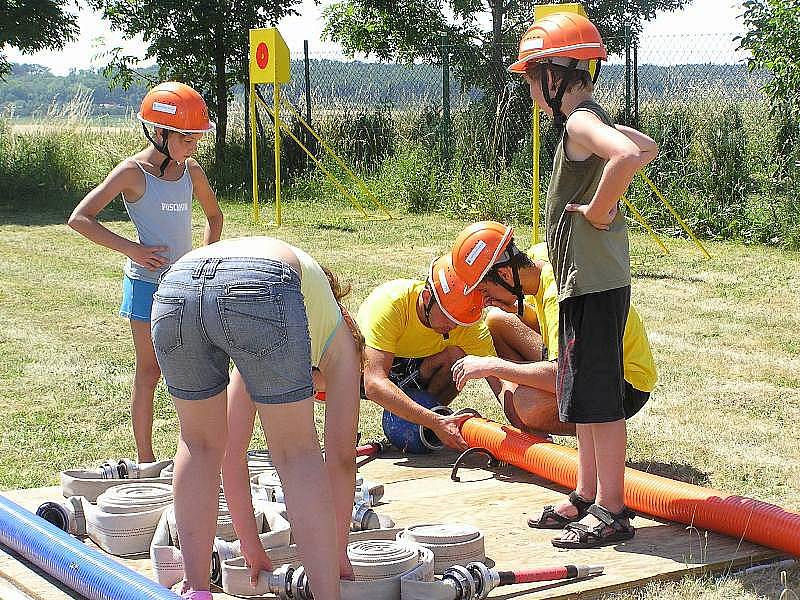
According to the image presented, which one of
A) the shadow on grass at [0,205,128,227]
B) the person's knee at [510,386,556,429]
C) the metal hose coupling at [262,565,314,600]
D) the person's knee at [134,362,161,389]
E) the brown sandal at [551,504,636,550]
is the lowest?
the brown sandal at [551,504,636,550]

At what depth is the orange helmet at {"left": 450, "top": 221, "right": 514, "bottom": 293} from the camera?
Answer: 4918 millimetres

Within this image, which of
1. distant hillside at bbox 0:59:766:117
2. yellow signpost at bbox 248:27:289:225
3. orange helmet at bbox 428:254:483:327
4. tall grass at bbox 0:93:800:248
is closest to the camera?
orange helmet at bbox 428:254:483:327

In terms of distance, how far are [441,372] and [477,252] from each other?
1.09 m

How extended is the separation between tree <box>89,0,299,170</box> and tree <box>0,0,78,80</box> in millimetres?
1196

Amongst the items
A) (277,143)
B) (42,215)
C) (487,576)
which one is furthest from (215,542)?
(42,215)

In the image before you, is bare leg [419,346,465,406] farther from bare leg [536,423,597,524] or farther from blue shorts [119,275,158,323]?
blue shorts [119,275,158,323]

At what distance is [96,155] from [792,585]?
1910cm

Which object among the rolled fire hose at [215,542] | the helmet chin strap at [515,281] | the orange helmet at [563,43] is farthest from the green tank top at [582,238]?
the rolled fire hose at [215,542]

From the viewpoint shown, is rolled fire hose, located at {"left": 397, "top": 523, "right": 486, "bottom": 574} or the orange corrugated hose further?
the orange corrugated hose

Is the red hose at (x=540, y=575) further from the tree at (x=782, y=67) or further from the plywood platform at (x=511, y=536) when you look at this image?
the tree at (x=782, y=67)

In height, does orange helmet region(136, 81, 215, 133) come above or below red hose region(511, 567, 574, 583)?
above

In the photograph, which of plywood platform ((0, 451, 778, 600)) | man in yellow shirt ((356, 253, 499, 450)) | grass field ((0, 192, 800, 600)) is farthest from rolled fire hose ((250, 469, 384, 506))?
grass field ((0, 192, 800, 600))

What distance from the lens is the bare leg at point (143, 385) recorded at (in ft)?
16.7

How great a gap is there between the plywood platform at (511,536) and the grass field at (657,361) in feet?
0.46
